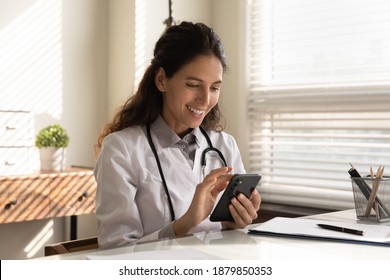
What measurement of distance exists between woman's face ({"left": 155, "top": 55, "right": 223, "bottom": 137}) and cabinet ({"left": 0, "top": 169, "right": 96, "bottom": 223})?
3.94 feet

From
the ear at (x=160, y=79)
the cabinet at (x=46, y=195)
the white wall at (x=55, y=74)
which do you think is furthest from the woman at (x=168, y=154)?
the white wall at (x=55, y=74)

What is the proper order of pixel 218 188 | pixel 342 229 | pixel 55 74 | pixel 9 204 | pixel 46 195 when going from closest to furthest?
pixel 342 229 < pixel 218 188 < pixel 9 204 < pixel 46 195 < pixel 55 74

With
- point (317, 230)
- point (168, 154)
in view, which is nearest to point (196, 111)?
point (168, 154)

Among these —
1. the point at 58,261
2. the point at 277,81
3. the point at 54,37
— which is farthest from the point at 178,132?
the point at 54,37

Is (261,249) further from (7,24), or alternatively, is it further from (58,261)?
(7,24)

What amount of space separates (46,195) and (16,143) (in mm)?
326

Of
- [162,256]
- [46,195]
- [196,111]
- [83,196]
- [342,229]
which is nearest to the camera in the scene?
[162,256]

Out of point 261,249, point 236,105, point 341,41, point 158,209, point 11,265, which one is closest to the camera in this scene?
point 11,265

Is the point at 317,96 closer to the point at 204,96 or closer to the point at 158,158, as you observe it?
the point at 204,96

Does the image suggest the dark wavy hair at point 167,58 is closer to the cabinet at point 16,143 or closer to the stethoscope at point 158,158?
the stethoscope at point 158,158

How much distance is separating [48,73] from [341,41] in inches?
65.2

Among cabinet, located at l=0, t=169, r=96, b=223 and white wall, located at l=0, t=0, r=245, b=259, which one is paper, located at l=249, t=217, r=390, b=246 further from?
white wall, located at l=0, t=0, r=245, b=259

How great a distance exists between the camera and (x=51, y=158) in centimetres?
307

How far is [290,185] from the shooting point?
3178 mm
